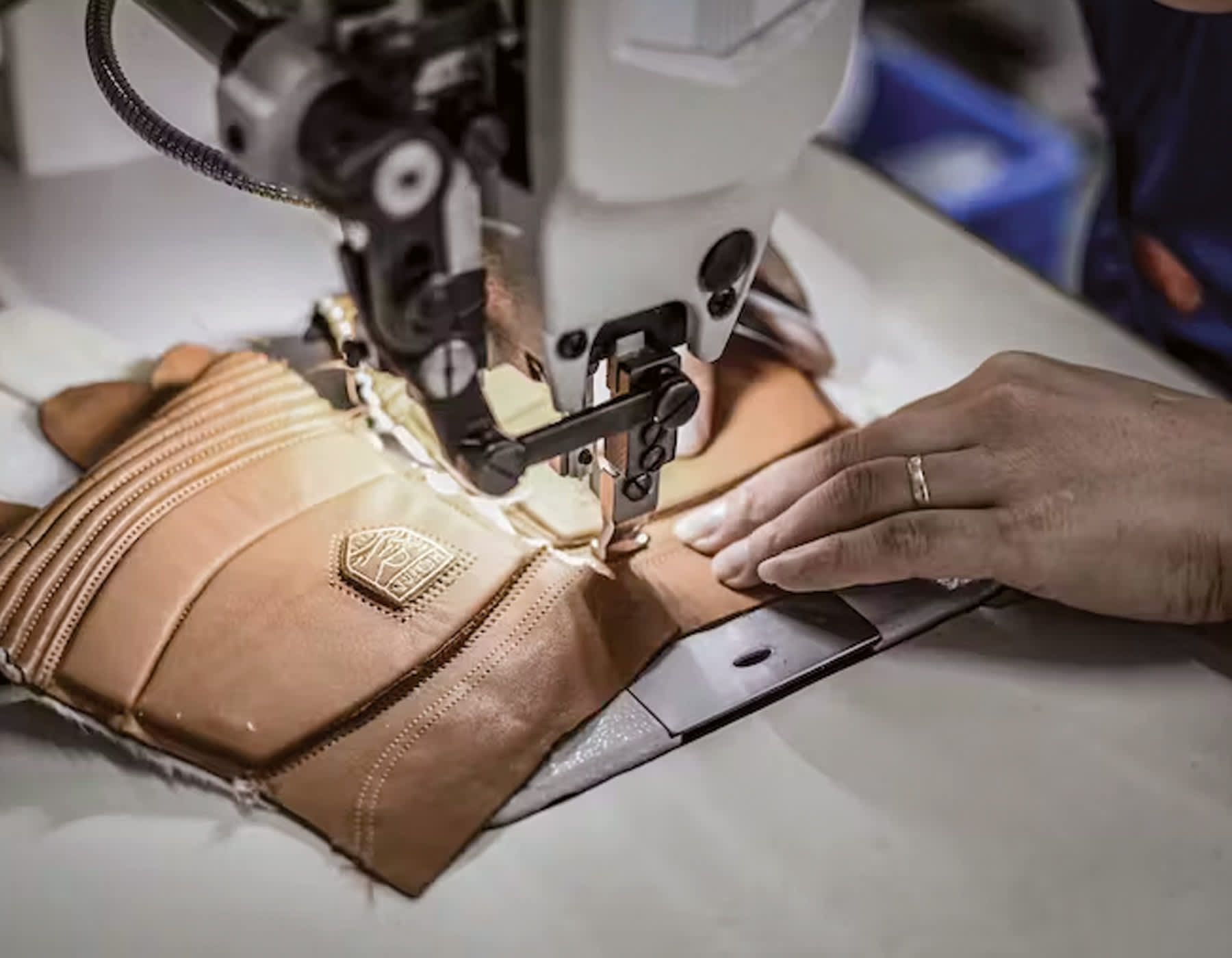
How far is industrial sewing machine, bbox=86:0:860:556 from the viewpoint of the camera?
0.79m

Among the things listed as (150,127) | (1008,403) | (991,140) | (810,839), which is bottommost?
(991,140)

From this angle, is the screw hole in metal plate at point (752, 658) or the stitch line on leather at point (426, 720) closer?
the stitch line on leather at point (426, 720)

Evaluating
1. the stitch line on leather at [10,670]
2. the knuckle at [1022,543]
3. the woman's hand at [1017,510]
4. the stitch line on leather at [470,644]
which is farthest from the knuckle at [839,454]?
the stitch line on leather at [10,670]

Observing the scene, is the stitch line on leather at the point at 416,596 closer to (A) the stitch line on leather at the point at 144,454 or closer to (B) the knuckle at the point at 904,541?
(A) the stitch line on leather at the point at 144,454

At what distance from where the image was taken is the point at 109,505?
1139 mm

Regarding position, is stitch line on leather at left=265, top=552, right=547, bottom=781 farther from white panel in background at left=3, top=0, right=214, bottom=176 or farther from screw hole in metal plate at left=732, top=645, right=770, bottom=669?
white panel in background at left=3, top=0, right=214, bottom=176

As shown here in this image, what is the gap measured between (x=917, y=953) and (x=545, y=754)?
0.83 ft

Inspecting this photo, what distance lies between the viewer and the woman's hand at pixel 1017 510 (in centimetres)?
112

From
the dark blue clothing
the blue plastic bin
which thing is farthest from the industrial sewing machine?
the blue plastic bin

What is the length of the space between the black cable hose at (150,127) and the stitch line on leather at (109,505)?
0.22 m

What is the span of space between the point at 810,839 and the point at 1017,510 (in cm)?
28

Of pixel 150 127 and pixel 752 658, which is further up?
pixel 150 127

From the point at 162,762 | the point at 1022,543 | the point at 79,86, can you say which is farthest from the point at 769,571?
the point at 79,86

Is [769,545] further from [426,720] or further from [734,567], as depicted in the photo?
[426,720]
